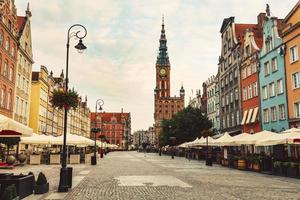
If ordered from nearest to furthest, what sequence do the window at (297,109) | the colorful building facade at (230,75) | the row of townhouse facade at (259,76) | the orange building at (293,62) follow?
the orange building at (293,62) < the window at (297,109) < the row of townhouse facade at (259,76) < the colorful building facade at (230,75)

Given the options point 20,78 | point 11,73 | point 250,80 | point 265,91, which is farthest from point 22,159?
point 250,80

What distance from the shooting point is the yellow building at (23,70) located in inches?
1741

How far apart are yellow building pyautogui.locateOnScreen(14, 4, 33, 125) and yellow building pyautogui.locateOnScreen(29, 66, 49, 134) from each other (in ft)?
20.5

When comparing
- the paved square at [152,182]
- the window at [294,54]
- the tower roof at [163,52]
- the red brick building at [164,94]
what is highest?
the tower roof at [163,52]

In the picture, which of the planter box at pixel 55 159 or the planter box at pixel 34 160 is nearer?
the planter box at pixel 34 160

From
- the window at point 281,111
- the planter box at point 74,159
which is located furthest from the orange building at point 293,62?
the planter box at point 74,159

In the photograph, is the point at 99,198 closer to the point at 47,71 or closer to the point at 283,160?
the point at 283,160

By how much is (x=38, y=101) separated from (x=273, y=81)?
35.9 metres

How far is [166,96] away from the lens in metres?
170

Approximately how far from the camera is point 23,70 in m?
46.7

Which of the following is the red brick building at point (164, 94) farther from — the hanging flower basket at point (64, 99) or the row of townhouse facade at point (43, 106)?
the hanging flower basket at point (64, 99)

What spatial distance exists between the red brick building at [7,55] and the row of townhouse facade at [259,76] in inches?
1091

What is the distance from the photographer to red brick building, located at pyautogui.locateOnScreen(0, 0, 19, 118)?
3762 centimetres

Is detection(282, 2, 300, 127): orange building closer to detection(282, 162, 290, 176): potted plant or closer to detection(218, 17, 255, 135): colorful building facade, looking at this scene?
detection(282, 162, 290, 176): potted plant
